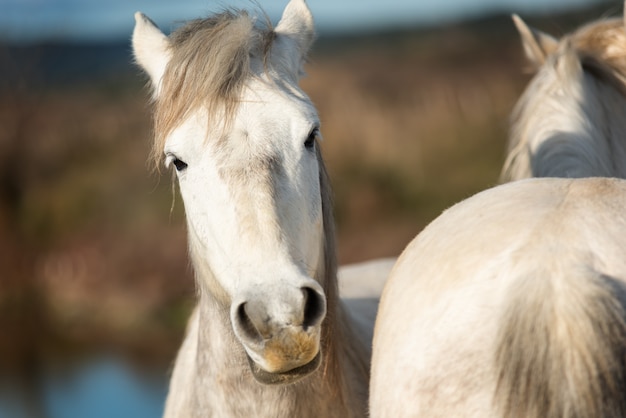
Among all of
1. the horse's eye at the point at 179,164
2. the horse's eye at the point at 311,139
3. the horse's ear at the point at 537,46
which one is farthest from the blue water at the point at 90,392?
the horse's eye at the point at 311,139

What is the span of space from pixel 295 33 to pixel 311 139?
0.54 meters

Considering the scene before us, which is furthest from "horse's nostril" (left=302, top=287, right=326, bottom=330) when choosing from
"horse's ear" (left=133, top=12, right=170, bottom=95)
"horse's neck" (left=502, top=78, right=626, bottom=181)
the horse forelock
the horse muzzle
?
the horse forelock

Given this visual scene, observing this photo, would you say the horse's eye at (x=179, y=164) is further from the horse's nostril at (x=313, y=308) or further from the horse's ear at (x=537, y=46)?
the horse's ear at (x=537, y=46)

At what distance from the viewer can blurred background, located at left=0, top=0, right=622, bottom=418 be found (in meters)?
13.5

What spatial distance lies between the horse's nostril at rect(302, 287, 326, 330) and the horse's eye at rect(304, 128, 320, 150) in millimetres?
525

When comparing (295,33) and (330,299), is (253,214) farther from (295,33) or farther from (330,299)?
(295,33)

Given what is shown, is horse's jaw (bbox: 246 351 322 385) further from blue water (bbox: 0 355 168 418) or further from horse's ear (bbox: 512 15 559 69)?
blue water (bbox: 0 355 168 418)

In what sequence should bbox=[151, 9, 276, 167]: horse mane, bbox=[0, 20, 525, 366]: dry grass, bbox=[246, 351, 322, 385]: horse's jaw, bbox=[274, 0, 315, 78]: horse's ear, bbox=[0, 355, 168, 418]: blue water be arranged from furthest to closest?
1. bbox=[0, 20, 525, 366]: dry grass
2. bbox=[0, 355, 168, 418]: blue water
3. bbox=[274, 0, 315, 78]: horse's ear
4. bbox=[151, 9, 276, 167]: horse mane
5. bbox=[246, 351, 322, 385]: horse's jaw

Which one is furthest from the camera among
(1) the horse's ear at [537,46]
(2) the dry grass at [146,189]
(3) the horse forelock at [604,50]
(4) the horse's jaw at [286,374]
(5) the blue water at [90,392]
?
(2) the dry grass at [146,189]

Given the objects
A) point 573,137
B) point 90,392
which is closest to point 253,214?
point 573,137

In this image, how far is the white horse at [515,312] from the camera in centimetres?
158

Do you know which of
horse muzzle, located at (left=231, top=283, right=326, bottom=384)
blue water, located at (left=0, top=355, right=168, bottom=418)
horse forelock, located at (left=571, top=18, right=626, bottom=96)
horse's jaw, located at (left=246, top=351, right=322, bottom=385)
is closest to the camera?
horse muzzle, located at (left=231, top=283, right=326, bottom=384)

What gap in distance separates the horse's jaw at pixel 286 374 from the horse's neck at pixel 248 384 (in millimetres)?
309

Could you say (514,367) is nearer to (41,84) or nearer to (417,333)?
(417,333)
